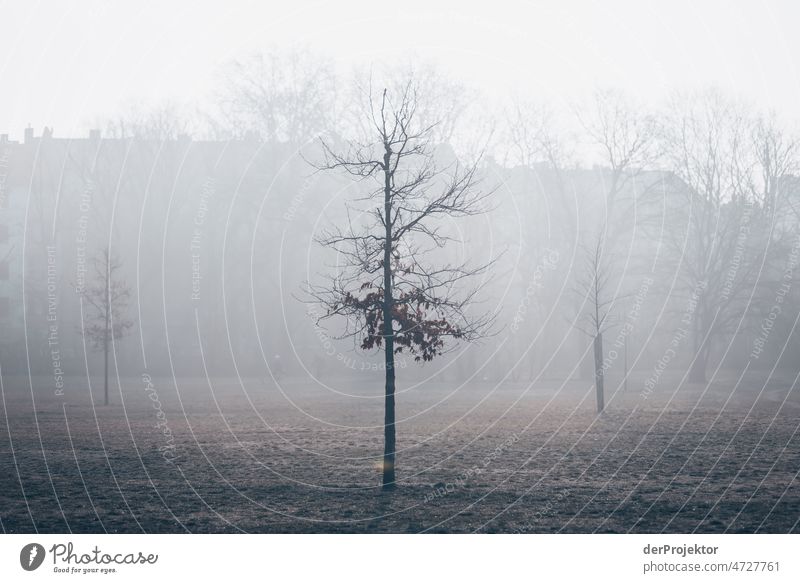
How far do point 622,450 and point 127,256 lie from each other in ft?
159

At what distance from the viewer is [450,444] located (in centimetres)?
2278

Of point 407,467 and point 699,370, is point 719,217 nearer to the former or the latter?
point 699,370

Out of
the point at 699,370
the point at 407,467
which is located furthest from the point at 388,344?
the point at 699,370

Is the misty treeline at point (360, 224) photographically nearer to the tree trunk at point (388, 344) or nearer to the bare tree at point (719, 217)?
the bare tree at point (719, 217)

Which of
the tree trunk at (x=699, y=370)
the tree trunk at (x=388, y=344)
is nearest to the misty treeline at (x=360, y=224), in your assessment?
the tree trunk at (x=699, y=370)

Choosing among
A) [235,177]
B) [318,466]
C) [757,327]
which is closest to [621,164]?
[757,327]

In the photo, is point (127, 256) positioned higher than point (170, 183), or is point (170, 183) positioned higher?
point (170, 183)

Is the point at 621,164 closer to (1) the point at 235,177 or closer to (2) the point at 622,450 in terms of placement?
(1) the point at 235,177

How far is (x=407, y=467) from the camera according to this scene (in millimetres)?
19406
